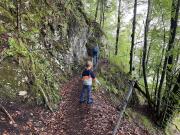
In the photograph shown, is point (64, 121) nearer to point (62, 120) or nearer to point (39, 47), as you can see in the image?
point (62, 120)

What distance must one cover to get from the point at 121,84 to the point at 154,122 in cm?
451

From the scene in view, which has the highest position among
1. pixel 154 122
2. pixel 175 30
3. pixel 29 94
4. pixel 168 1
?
pixel 168 1

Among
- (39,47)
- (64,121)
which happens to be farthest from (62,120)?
(39,47)

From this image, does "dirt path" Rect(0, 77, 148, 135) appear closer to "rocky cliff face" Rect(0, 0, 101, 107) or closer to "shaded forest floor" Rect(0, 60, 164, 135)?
"shaded forest floor" Rect(0, 60, 164, 135)

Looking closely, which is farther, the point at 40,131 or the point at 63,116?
the point at 63,116

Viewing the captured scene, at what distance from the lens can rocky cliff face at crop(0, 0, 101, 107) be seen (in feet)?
32.7

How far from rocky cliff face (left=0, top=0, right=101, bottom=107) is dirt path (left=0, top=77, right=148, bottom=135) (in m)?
0.60

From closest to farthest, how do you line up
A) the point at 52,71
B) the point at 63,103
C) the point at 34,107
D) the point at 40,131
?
the point at 40,131, the point at 34,107, the point at 63,103, the point at 52,71

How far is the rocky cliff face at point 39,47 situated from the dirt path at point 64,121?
60cm

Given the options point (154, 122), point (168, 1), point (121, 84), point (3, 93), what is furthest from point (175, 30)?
point (3, 93)

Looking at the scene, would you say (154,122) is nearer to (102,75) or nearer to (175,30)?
(102,75)

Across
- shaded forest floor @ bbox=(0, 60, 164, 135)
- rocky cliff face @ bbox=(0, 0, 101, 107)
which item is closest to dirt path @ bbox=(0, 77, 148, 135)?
shaded forest floor @ bbox=(0, 60, 164, 135)

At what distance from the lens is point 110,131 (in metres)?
9.18

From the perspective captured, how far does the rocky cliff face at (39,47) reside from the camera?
32.7 feet
